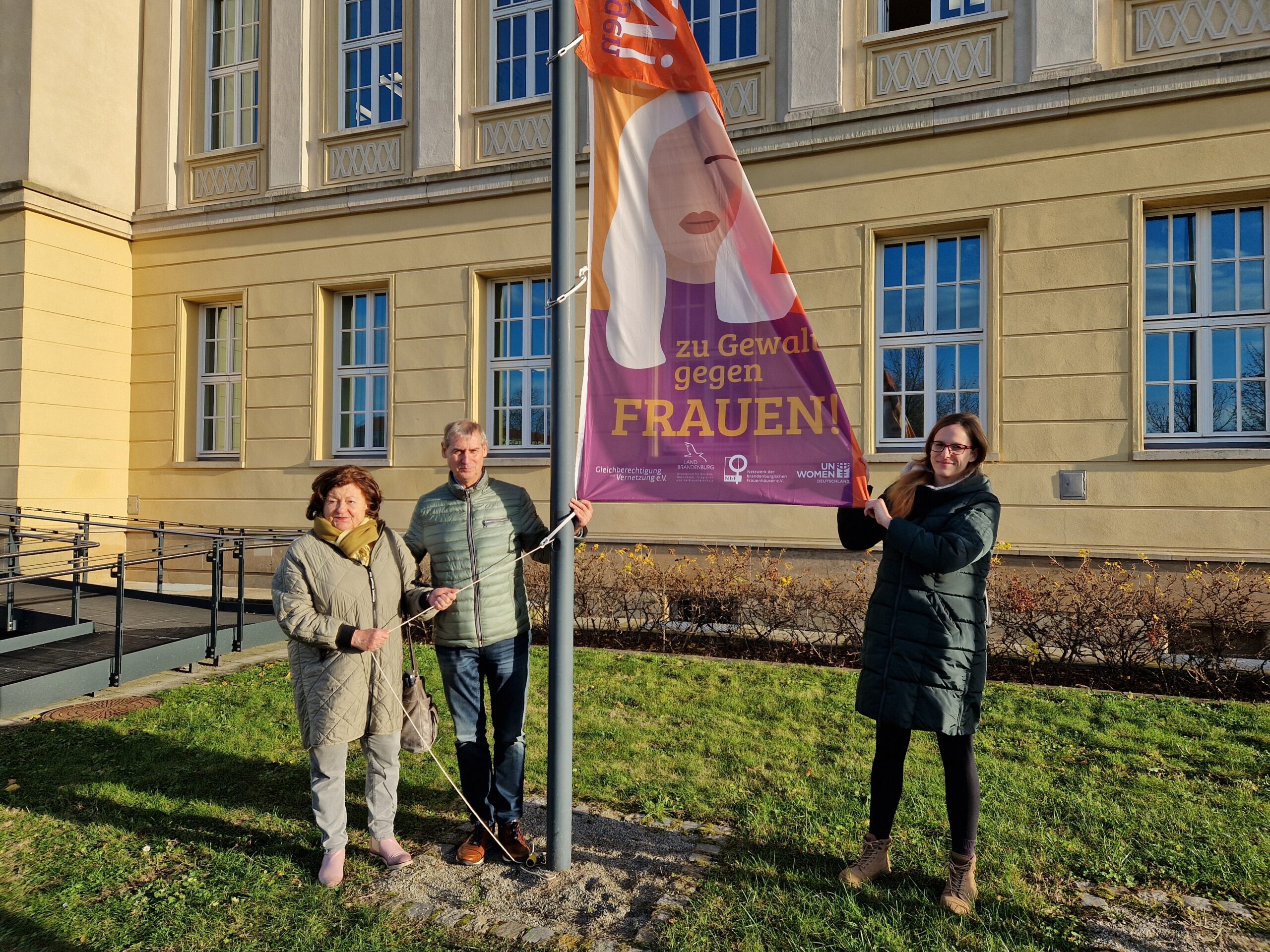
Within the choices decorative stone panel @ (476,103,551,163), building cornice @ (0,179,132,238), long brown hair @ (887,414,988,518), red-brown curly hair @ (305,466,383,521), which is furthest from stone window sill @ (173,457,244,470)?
long brown hair @ (887,414,988,518)

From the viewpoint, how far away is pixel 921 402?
10547 mm

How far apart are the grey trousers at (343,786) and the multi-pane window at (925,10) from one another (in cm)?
1053

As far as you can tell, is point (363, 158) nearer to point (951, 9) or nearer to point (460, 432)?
point (951, 9)

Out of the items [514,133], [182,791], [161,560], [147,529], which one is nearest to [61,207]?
[147,529]

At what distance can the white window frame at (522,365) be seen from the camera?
41.0 feet

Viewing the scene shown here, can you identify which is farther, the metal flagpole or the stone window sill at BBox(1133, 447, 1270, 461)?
the stone window sill at BBox(1133, 447, 1270, 461)

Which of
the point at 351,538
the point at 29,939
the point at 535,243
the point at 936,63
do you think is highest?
the point at 936,63

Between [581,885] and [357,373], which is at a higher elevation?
[357,373]

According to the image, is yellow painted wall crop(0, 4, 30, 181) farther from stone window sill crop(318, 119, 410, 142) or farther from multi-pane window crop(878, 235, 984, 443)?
multi-pane window crop(878, 235, 984, 443)

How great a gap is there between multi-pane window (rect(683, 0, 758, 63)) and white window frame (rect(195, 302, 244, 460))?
29.1 feet

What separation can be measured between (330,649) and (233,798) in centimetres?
163

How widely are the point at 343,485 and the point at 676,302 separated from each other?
1.72m

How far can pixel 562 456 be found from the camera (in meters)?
3.66

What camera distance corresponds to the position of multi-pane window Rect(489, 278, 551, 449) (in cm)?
1251
